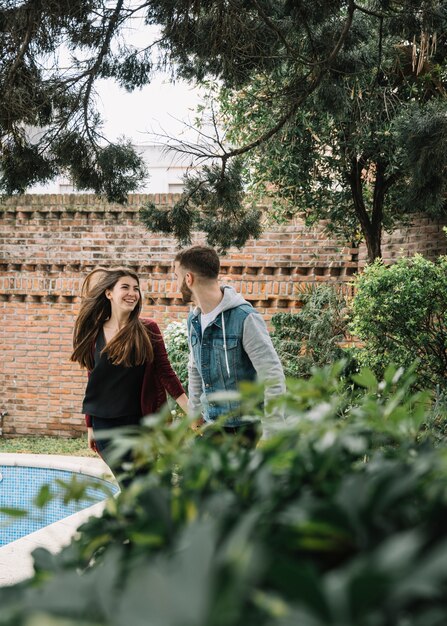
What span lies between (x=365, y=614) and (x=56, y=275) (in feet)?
27.7

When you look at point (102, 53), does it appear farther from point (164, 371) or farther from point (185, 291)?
point (164, 371)

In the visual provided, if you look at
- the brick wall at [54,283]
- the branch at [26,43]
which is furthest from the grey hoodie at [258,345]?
the brick wall at [54,283]

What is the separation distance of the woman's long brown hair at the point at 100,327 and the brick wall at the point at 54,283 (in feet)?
13.3

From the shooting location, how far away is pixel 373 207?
6.98 metres

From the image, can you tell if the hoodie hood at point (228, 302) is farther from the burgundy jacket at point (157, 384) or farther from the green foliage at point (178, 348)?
the green foliage at point (178, 348)

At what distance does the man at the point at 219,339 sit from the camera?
3357 millimetres

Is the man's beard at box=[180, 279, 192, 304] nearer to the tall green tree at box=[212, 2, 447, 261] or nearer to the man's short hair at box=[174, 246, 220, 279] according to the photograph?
the man's short hair at box=[174, 246, 220, 279]

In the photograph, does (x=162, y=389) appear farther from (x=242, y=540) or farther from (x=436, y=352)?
(x=242, y=540)

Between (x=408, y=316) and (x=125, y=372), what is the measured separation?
248 centimetres

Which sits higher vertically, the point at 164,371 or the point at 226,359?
the point at 226,359

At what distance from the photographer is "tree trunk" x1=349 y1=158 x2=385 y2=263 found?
22.7 ft

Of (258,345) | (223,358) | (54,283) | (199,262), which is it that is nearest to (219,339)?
(223,358)

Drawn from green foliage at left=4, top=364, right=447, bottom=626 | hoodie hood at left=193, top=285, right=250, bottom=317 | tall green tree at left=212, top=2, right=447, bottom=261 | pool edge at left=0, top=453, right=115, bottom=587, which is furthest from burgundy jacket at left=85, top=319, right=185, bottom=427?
green foliage at left=4, top=364, right=447, bottom=626

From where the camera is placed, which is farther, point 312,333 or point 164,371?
point 312,333
